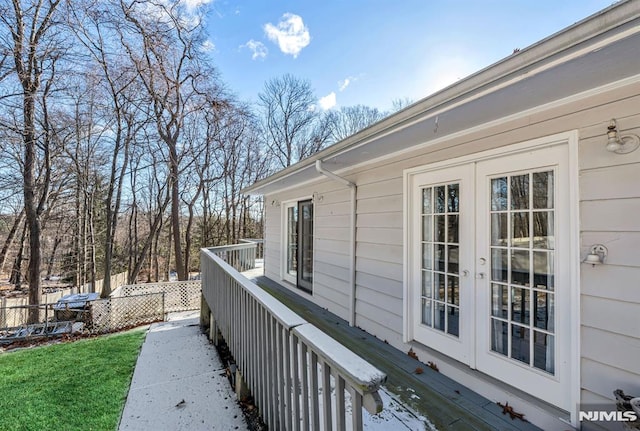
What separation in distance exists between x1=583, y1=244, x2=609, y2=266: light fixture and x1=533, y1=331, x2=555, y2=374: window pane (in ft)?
1.98

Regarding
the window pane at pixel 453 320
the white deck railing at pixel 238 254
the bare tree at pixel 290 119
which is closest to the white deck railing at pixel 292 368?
the window pane at pixel 453 320

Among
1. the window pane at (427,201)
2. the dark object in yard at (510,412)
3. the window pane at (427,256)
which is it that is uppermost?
the window pane at (427,201)

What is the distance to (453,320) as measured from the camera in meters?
2.73

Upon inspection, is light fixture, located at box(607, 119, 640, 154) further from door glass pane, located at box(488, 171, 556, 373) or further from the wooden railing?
the wooden railing

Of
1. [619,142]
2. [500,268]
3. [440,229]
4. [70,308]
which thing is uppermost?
[619,142]

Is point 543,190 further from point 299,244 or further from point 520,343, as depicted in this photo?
point 299,244

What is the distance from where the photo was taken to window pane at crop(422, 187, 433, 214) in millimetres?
3018

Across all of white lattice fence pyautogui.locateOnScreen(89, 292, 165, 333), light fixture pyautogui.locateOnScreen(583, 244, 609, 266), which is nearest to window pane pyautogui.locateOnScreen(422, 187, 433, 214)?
light fixture pyautogui.locateOnScreen(583, 244, 609, 266)

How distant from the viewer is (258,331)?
2246mm

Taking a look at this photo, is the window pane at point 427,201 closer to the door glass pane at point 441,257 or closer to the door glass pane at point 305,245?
the door glass pane at point 441,257

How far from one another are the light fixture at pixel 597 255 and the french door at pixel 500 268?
13 cm

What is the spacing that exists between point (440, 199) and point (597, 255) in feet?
4.17

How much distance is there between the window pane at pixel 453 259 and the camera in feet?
8.90

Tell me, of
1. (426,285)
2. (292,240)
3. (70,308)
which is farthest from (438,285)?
(70,308)
